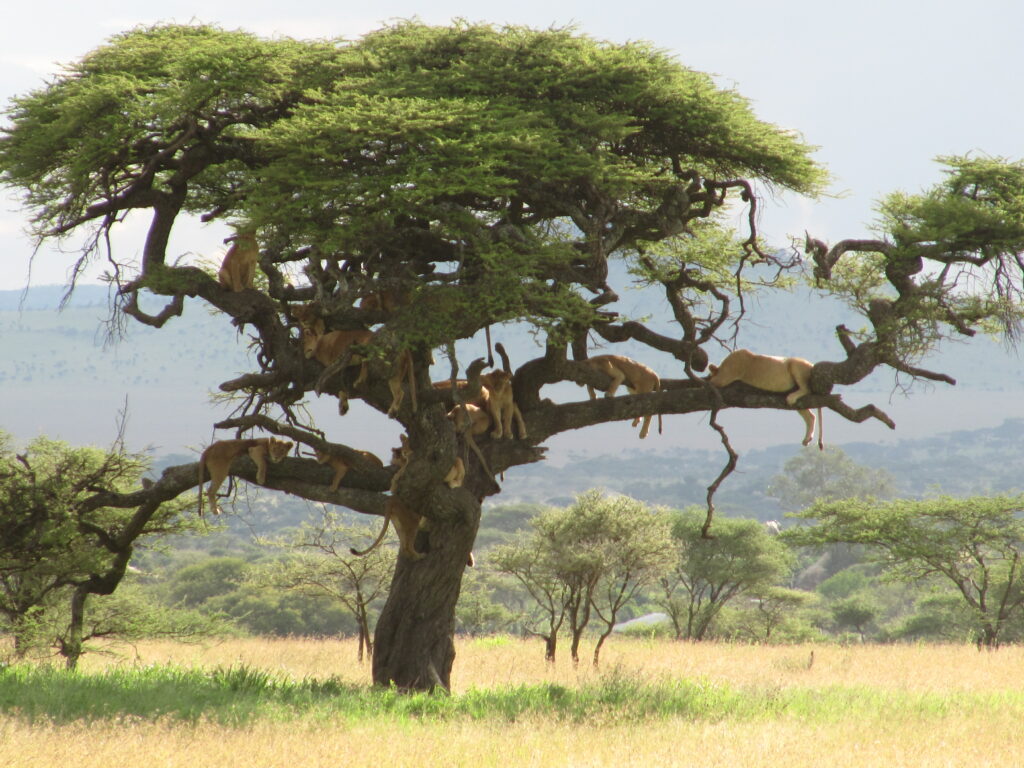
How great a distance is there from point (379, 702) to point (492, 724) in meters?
1.56

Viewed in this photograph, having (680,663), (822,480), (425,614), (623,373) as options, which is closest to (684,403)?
(623,373)

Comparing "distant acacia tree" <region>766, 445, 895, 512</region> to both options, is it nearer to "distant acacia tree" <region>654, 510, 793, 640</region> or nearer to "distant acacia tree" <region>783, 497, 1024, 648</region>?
"distant acacia tree" <region>654, 510, 793, 640</region>

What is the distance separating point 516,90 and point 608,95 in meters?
1.08

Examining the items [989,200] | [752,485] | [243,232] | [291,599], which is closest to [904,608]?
[291,599]

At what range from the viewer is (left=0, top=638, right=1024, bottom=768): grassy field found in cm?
889

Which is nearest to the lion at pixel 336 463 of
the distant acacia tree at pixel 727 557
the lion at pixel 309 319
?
the lion at pixel 309 319

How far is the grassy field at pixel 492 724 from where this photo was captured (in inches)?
350

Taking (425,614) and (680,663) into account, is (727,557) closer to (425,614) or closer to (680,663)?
(680,663)

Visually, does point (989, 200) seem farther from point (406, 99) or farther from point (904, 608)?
point (904, 608)

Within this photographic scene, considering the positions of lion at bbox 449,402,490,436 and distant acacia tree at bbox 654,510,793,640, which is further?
distant acacia tree at bbox 654,510,793,640

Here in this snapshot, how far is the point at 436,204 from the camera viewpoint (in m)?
11.7

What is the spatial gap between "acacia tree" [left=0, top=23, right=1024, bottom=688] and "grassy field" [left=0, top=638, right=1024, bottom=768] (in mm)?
2142

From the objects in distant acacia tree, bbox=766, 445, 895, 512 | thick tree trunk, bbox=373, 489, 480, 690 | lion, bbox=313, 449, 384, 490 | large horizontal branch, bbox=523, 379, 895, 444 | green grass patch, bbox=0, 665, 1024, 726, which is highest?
large horizontal branch, bbox=523, 379, 895, 444

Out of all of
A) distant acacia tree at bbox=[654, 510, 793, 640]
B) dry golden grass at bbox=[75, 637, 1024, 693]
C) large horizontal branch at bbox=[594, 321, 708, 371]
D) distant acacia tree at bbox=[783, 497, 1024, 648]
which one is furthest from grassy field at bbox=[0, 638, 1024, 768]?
distant acacia tree at bbox=[654, 510, 793, 640]
